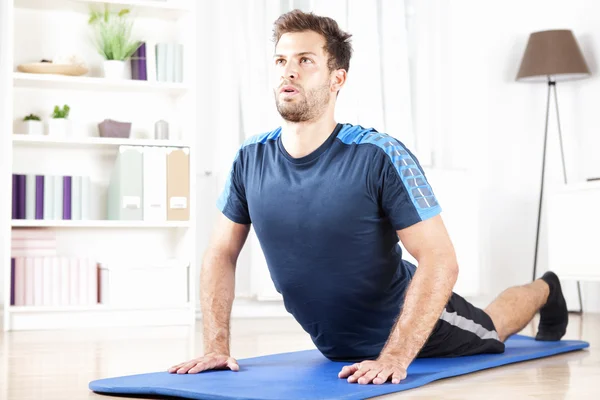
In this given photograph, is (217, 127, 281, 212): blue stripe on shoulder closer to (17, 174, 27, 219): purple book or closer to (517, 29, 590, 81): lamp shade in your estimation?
(17, 174, 27, 219): purple book

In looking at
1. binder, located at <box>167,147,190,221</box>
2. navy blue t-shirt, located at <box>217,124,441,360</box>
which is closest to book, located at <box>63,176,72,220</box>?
binder, located at <box>167,147,190,221</box>

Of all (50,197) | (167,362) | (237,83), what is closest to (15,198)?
(50,197)

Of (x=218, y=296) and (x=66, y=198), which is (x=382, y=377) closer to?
(x=218, y=296)

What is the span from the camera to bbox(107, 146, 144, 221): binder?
384 cm

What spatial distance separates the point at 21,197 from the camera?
3.75m

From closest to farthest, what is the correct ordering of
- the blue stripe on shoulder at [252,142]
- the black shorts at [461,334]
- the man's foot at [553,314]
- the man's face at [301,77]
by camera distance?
the man's face at [301,77], the blue stripe on shoulder at [252,142], the black shorts at [461,334], the man's foot at [553,314]

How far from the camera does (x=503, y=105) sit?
4.90 m

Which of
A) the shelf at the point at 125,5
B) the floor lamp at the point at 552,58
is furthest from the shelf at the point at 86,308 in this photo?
the floor lamp at the point at 552,58

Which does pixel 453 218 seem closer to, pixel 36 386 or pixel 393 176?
pixel 393 176

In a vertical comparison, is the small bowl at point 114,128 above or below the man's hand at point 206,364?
above

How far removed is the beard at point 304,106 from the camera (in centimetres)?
199

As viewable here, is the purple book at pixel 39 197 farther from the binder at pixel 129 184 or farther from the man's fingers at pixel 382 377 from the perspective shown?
the man's fingers at pixel 382 377

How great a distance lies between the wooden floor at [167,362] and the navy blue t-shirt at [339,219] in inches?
11.2

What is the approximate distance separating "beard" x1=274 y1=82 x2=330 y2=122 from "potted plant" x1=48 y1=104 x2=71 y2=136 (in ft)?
7.06
